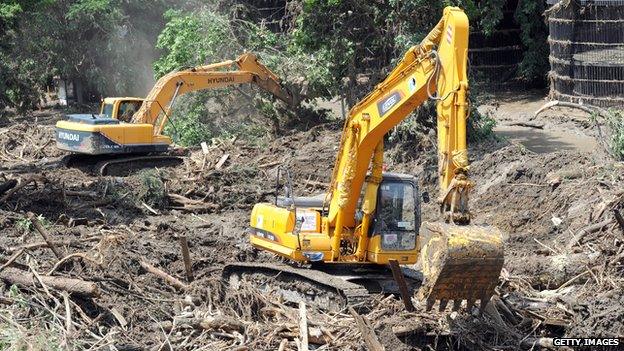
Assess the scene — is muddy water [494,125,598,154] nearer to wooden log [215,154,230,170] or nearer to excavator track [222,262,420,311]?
wooden log [215,154,230,170]

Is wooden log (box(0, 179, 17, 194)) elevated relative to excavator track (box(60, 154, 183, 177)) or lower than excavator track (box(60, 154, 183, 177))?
elevated

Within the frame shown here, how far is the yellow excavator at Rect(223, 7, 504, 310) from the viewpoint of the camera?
1252cm

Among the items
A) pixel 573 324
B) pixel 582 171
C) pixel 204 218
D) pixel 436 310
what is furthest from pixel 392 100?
pixel 204 218

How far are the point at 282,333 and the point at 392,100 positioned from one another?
304cm

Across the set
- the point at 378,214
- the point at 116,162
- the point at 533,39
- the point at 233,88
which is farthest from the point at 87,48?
the point at 378,214

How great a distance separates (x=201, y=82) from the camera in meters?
24.2

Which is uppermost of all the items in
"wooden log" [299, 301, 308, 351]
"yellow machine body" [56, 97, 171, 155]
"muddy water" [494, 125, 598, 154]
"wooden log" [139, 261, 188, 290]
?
"yellow machine body" [56, 97, 171, 155]

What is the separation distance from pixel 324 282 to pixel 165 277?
2573mm

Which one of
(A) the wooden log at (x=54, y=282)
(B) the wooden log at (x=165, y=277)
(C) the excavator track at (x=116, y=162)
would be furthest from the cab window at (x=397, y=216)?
(C) the excavator track at (x=116, y=162)

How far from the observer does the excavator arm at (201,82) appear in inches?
933

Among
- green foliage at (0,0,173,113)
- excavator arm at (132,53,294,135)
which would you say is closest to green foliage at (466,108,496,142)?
excavator arm at (132,53,294,135)

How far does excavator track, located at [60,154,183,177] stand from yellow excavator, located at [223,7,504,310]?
8043mm

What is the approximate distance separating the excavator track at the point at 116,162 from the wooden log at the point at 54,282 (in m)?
8.73

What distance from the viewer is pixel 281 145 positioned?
24.7 m
